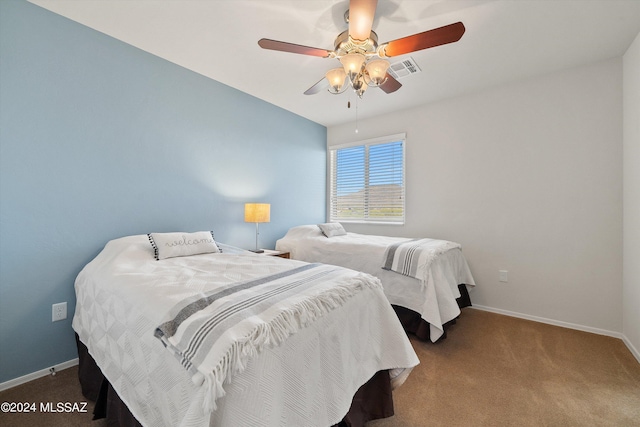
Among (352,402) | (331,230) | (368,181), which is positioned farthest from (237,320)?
(368,181)

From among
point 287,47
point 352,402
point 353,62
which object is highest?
point 287,47

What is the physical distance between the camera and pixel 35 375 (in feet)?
6.37

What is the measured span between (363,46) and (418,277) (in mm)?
1876

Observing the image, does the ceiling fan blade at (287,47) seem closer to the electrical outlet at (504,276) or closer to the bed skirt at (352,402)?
the bed skirt at (352,402)

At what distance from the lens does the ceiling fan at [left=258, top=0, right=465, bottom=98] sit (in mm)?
1544

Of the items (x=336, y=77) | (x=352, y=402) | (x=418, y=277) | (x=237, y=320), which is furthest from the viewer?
(x=418, y=277)

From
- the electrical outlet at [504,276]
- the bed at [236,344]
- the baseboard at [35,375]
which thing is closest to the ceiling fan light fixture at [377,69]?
the bed at [236,344]

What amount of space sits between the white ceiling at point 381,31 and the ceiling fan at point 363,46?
312mm

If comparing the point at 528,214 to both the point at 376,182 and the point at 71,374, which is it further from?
the point at 71,374

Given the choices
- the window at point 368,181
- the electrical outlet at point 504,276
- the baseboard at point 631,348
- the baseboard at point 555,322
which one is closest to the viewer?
the baseboard at point 631,348

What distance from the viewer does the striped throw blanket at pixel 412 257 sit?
2458 mm

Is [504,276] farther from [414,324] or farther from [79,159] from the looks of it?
[79,159]

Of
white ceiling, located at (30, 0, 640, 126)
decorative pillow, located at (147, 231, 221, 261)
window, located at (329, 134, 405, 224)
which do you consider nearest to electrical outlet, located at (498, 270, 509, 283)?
window, located at (329, 134, 405, 224)

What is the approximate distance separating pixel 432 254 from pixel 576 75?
2359 mm
